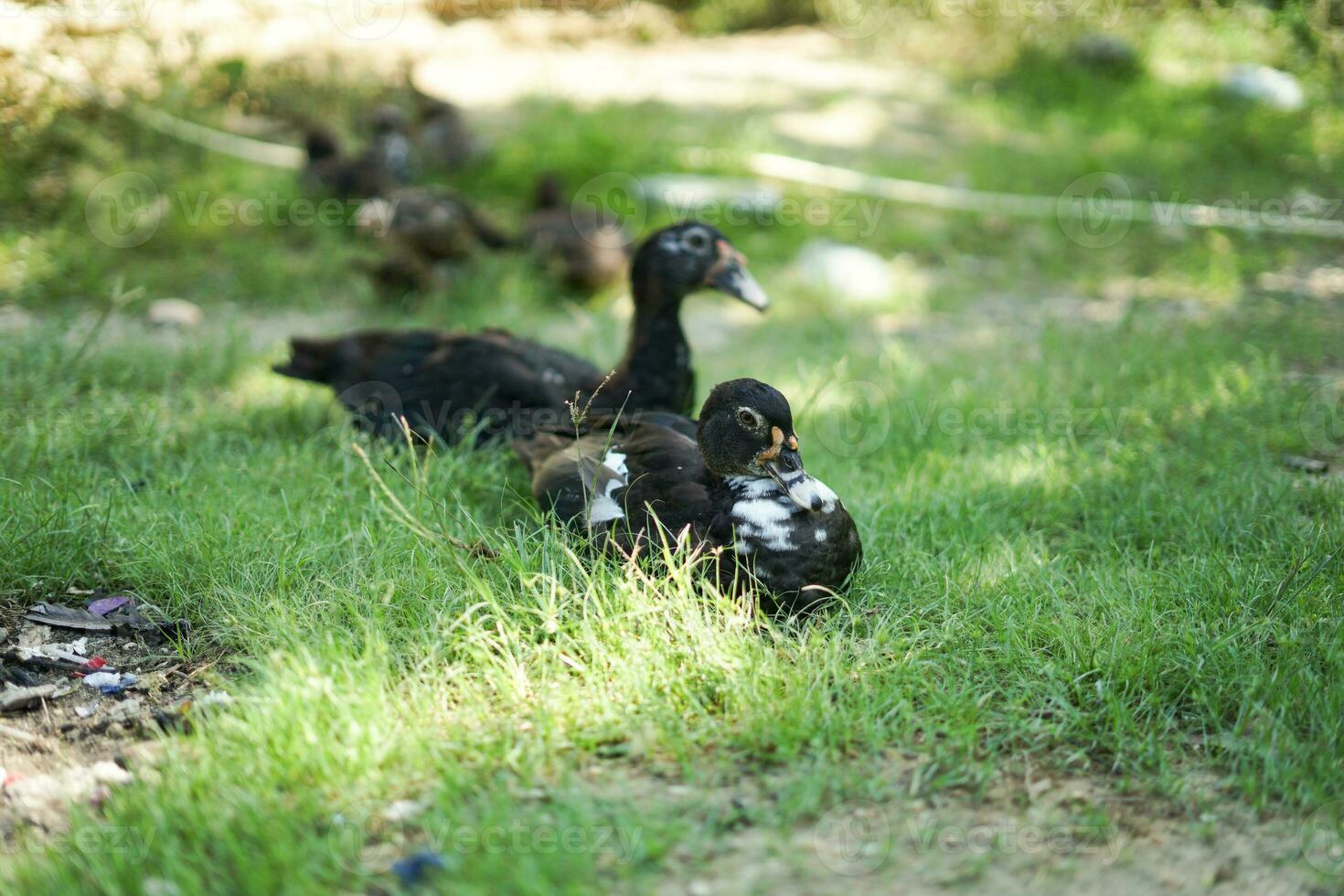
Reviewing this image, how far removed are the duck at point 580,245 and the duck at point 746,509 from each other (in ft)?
10.9

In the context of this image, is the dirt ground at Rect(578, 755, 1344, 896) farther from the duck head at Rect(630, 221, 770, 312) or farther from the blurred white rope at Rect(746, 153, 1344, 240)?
the blurred white rope at Rect(746, 153, 1344, 240)

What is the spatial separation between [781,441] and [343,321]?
3.69m

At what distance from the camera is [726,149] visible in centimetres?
784

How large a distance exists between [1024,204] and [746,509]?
16.3 ft

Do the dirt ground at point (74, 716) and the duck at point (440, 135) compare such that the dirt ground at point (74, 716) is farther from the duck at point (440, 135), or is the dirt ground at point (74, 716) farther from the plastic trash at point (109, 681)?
the duck at point (440, 135)

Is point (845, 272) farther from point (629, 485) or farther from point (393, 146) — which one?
point (629, 485)

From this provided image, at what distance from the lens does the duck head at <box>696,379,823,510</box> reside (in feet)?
10.0

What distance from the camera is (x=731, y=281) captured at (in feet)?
14.8

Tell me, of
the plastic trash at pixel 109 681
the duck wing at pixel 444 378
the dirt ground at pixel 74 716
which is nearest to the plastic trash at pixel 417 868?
the dirt ground at pixel 74 716

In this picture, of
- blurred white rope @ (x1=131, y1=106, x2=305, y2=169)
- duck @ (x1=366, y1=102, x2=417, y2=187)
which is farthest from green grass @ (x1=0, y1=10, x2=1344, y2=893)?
duck @ (x1=366, y1=102, x2=417, y2=187)

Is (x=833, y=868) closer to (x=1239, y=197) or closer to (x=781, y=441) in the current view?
(x=781, y=441)

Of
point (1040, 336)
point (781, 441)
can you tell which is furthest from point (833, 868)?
point (1040, 336)

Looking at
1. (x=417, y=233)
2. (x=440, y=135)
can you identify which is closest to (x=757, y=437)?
(x=417, y=233)

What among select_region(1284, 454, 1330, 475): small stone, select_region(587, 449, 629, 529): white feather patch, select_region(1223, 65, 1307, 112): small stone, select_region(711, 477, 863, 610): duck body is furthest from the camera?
select_region(1223, 65, 1307, 112): small stone
